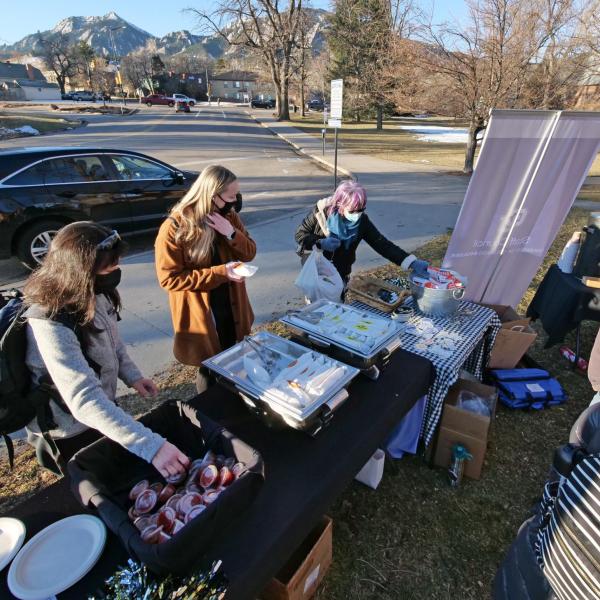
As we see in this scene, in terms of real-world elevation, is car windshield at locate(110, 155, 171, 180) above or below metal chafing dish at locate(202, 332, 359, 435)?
below

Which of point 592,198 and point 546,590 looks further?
point 592,198

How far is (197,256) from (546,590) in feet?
7.50

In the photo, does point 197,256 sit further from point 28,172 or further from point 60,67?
point 60,67

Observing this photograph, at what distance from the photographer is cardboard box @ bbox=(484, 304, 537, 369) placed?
3279 mm

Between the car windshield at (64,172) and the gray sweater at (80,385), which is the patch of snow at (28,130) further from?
the gray sweater at (80,385)

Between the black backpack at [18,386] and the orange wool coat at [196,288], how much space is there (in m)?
0.77

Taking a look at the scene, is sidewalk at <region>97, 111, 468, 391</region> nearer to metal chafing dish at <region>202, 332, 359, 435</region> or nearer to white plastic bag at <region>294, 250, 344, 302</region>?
white plastic bag at <region>294, 250, 344, 302</region>

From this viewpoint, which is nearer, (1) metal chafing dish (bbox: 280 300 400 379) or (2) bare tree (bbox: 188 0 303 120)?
(1) metal chafing dish (bbox: 280 300 400 379)

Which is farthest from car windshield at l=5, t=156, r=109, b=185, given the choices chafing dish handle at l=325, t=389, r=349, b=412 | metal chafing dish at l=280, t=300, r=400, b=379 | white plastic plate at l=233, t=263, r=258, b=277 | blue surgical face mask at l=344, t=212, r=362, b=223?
chafing dish handle at l=325, t=389, r=349, b=412

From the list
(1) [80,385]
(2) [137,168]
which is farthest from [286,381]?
(2) [137,168]

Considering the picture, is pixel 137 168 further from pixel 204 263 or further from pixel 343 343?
pixel 343 343

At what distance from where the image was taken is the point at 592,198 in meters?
10.7

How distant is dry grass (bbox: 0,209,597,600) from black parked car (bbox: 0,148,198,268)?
3876mm

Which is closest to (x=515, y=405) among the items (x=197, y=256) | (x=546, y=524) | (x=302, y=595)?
(x=546, y=524)
